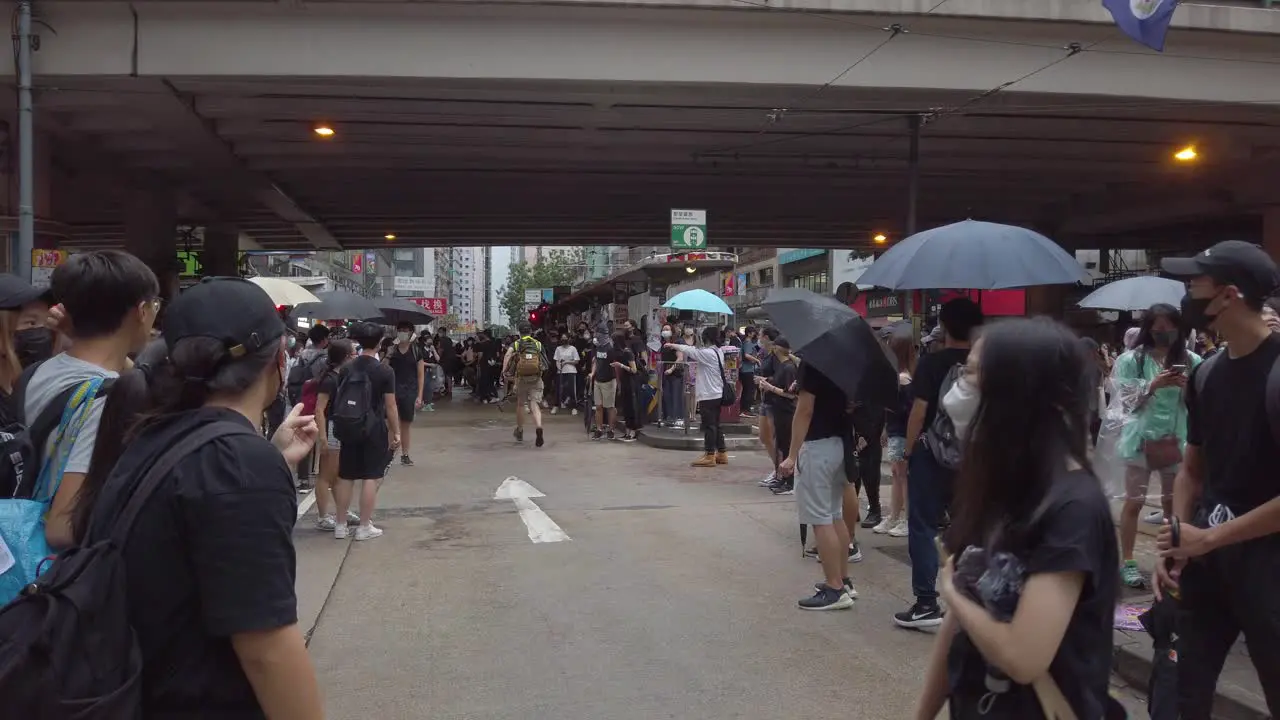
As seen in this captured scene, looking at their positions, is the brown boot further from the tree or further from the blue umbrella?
the tree

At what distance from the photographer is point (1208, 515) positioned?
121 inches

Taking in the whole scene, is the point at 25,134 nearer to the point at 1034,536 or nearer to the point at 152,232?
the point at 152,232

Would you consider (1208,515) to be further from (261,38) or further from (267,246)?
(267,246)

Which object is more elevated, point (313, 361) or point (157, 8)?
point (157, 8)

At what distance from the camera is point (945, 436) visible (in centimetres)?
477

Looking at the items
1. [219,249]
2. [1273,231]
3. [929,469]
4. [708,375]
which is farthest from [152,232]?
[1273,231]

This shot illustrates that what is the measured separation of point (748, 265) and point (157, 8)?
41117 mm

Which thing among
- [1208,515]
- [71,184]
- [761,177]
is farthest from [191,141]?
[1208,515]

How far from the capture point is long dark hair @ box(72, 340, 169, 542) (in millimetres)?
2017

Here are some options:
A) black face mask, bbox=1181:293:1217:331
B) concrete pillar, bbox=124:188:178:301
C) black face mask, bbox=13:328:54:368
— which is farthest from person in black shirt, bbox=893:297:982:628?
concrete pillar, bbox=124:188:178:301

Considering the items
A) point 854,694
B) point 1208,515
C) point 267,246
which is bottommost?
point 854,694

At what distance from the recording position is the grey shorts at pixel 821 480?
5.65 metres

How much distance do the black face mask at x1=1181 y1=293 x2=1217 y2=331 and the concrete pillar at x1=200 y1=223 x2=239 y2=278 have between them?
78.6ft

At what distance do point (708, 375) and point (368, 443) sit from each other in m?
5.35
